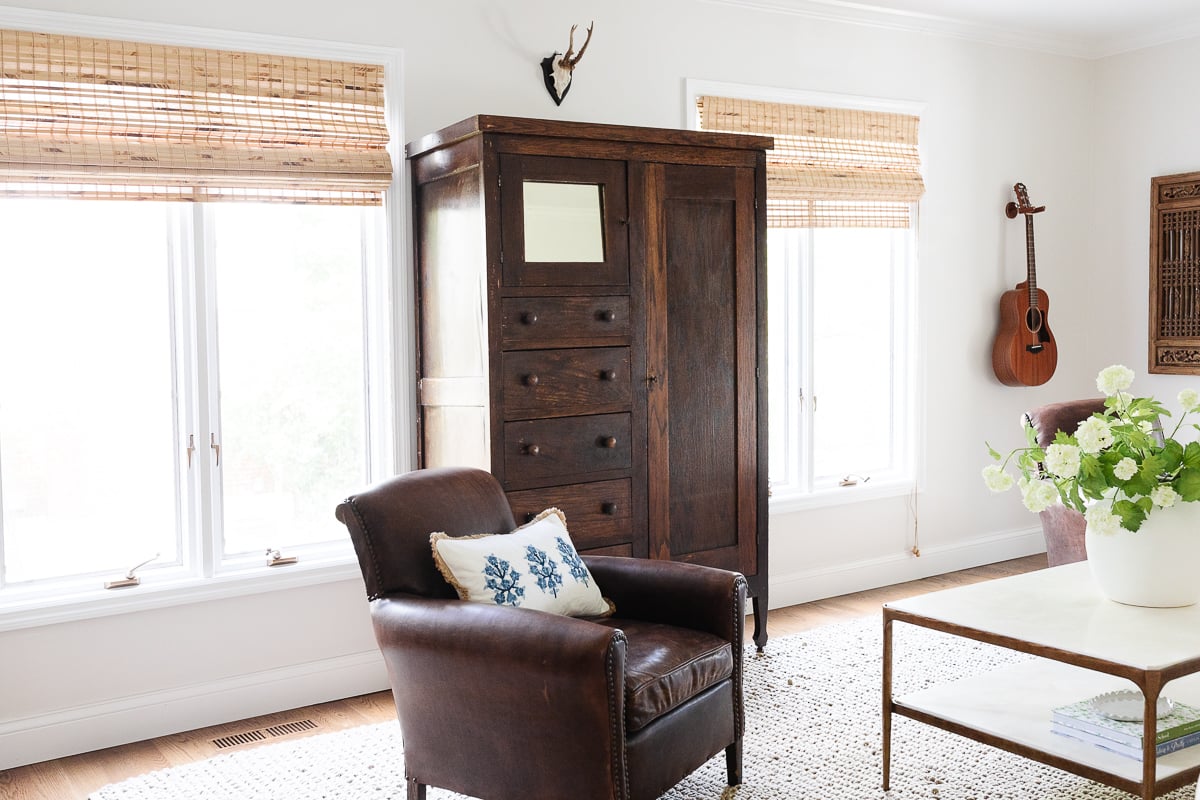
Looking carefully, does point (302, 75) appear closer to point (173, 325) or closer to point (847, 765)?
point (173, 325)

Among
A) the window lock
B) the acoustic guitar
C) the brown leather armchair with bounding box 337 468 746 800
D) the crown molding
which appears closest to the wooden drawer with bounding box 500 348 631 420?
the brown leather armchair with bounding box 337 468 746 800

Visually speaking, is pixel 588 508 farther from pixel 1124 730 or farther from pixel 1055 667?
pixel 1124 730

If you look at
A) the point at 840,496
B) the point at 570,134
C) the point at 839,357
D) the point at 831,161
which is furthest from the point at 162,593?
the point at 831,161

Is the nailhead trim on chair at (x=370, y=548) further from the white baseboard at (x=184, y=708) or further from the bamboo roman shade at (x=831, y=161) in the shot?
the bamboo roman shade at (x=831, y=161)

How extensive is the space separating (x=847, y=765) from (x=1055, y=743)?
628mm

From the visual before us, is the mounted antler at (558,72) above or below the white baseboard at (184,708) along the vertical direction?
above

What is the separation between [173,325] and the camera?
3354 mm

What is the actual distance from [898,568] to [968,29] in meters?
2.52

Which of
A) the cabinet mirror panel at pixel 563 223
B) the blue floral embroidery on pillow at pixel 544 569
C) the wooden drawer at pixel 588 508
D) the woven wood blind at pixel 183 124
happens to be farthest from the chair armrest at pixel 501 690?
the woven wood blind at pixel 183 124

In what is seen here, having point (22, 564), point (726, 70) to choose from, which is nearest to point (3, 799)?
point (22, 564)

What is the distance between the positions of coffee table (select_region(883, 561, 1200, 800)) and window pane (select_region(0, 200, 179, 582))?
2.23 metres

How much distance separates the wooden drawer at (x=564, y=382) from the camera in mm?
3303

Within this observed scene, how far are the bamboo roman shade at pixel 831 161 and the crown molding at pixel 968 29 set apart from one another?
1.27 feet

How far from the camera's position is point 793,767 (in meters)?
2.92
